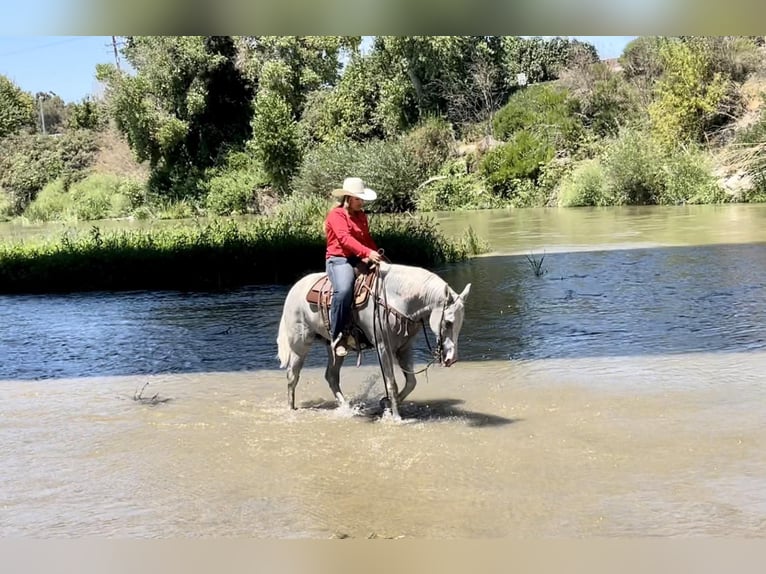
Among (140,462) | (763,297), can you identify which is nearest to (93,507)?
(140,462)

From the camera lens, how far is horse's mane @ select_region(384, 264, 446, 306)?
696 cm

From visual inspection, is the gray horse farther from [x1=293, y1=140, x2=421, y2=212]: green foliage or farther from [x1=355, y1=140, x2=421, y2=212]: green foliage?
[x1=355, y1=140, x2=421, y2=212]: green foliage

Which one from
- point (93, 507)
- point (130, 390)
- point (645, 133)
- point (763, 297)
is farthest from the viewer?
point (645, 133)

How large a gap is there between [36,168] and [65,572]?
147 feet

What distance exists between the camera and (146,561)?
446cm

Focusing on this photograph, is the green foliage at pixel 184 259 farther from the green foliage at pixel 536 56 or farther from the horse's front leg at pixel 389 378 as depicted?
the green foliage at pixel 536 56

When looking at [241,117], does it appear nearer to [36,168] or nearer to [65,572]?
[36,168]

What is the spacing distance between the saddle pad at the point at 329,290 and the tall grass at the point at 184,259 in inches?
355

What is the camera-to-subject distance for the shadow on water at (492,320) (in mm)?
10250

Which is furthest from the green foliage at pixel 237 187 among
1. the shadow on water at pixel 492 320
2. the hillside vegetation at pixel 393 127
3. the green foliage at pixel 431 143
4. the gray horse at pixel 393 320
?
the gray horse at pixel 393 320

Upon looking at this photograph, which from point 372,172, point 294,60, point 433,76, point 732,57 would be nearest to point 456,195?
point 372,172

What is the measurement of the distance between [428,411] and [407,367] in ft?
2.01

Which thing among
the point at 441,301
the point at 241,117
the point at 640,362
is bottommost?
the point at 640,362

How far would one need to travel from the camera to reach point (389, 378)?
7.29 meters
